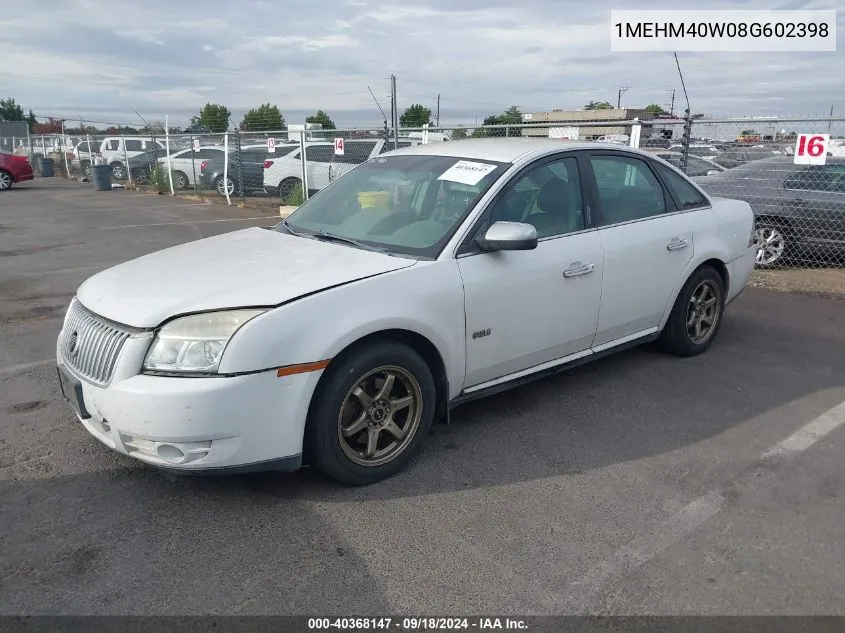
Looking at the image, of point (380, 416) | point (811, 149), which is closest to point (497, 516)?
point (380, 416)

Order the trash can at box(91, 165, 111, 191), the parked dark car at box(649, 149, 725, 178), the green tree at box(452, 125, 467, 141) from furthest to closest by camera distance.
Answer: the trash can at box(91, 165, 111, 191), the green tree at box(452, 125, 467, 141), the parked dark car at box(649, 149, 725, 178)

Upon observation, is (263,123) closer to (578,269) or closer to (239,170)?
(239,170)

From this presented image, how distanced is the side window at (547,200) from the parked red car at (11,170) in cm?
2345

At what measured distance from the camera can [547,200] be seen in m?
4.18

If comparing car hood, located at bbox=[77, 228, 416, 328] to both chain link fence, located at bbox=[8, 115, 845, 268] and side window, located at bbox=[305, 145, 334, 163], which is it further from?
side window, located at bbox=[305, 145, 334, 163]

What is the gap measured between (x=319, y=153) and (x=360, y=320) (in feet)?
40.9

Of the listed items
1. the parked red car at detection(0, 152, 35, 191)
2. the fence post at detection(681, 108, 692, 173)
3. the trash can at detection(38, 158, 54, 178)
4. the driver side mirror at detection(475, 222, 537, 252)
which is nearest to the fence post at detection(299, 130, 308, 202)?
the fence post at detection(681, 108, 692, 173)

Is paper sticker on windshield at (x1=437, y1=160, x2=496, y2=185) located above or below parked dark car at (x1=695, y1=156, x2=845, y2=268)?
above

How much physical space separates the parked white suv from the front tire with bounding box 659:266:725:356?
22.2 metres

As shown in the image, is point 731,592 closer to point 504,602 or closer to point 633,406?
point 504,602

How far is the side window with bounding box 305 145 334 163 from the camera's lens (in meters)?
14.8

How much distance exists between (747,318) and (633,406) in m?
2.92

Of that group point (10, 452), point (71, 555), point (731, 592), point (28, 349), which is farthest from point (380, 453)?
point (28, 349)

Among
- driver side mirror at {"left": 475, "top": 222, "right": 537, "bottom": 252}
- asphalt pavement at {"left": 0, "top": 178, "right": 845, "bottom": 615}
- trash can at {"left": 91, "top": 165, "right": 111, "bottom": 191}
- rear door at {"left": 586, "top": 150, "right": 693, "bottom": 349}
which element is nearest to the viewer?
asphalt pavement at {"left": 0, "top": 178, "right": 845, "bottom": 615}
